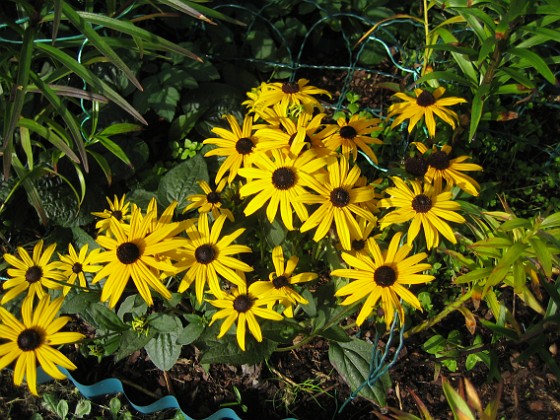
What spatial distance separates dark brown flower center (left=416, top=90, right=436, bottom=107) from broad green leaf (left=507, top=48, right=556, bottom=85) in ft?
0.82

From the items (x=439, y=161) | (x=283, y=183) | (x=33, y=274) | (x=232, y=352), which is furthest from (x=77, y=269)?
(x=439, y=161)

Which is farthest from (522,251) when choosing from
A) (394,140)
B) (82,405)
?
(82,405)

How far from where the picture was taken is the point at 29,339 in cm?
129

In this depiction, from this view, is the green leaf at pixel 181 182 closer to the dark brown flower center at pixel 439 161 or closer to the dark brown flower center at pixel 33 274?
the dark brown flower center at pixel 33 274

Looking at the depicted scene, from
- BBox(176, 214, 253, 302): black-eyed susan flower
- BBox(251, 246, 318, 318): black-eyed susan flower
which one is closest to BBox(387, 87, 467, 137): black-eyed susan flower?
BBox(251, 246, 318, 318): black-eyed susan flower

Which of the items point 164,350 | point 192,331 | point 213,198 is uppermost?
point 213,198

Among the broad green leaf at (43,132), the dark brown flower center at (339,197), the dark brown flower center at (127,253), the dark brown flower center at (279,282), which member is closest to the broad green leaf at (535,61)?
the dark brown flower center at (339,197)

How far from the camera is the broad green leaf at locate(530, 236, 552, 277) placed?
47.6 inches

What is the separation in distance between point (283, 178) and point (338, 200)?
0.47 feet

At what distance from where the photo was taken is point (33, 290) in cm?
149

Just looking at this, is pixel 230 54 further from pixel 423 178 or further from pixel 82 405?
pixel 82 405

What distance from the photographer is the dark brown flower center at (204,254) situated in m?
1.37

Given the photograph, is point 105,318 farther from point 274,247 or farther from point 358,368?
point 358,368

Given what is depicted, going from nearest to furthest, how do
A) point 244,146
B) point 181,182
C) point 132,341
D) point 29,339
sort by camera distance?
point 29,339
point 244,146
point 132,341
point 181,182
